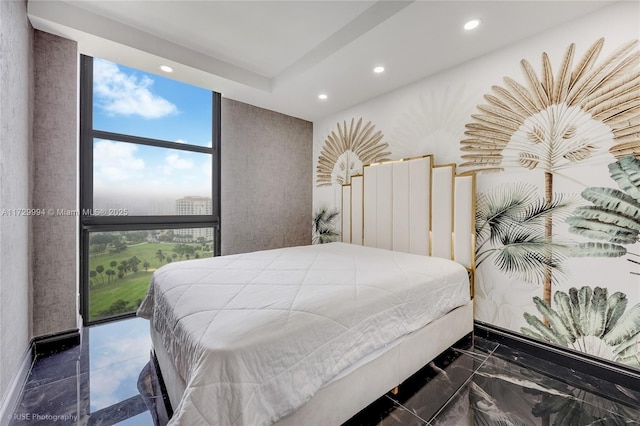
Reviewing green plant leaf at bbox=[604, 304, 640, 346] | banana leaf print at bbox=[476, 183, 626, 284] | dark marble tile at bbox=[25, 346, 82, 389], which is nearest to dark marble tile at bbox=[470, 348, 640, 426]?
green plant leaf at bbox=[604, 304, 640, 346]

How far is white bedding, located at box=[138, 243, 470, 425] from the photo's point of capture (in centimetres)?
93

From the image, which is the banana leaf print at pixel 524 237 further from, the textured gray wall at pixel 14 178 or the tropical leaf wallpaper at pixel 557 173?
the textured gray wall at pixel 14 178

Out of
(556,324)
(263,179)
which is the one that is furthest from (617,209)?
(263,179)

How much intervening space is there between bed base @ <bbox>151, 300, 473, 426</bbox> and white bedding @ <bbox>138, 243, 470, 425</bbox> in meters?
0.08

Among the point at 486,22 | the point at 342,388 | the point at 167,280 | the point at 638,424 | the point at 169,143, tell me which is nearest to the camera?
the point at 342,388

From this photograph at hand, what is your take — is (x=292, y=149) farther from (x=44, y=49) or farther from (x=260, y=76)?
(x=44, y=49)

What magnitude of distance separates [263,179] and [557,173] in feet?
10.3

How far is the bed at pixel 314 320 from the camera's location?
0.96 metres

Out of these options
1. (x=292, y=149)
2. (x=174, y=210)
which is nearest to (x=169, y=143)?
(x=174, y=210)

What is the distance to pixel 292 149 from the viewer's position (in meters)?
4.01

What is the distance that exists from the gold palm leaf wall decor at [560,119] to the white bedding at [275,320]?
1.08 metres

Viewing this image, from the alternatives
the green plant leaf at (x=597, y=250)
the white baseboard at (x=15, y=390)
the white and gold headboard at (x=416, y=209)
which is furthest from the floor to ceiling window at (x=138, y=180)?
the green plant leaf at (x=597, y=250)

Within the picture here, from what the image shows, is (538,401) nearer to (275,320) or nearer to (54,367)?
(275,320)

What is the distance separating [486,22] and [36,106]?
3513 mm
